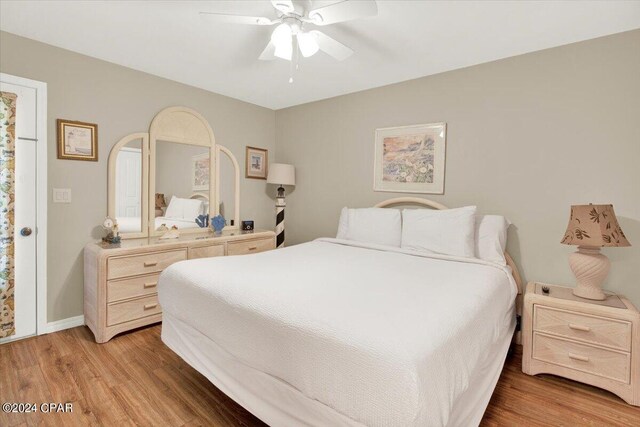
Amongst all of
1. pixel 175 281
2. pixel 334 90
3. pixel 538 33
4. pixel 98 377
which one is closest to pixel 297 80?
pixel 334 90

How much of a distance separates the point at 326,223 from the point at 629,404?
2885 mm

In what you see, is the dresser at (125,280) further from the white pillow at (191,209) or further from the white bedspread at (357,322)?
the white bedspread at (357,322)

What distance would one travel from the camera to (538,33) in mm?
2232

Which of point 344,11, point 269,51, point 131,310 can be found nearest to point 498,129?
point 344,11

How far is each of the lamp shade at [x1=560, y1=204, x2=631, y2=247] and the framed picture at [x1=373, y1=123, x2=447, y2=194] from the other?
44.4 inches

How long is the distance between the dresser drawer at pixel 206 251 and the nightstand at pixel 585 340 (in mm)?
2720

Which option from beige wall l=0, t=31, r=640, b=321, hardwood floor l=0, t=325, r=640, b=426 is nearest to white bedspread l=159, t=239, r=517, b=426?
hardwood floor l=0, t=325, r=640, b=426

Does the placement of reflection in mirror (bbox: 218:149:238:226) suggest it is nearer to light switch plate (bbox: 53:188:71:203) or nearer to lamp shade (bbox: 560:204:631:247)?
light switch plate (bbox: 53:188:71:203)

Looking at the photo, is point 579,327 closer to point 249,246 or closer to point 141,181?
point 249,246

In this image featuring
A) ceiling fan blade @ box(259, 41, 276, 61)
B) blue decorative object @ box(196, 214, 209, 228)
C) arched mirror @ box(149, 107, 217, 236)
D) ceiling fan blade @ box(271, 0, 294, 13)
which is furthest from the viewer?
blue decorative object @ box(196, 214, 209, 228)

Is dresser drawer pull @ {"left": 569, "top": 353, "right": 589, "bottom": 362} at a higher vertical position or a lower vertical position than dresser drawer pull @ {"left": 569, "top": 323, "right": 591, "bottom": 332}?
lower

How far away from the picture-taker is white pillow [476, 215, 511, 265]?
95.5 inches

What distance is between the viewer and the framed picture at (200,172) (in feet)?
11.6

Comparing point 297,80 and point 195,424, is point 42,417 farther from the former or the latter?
point 297,80
